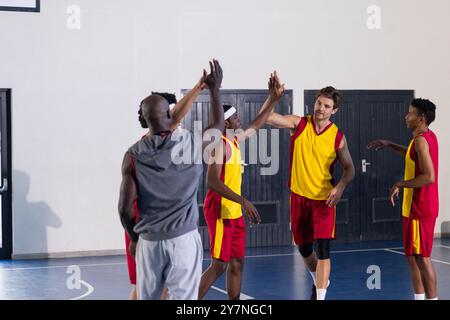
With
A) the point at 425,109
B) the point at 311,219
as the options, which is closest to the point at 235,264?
the point at 311,219

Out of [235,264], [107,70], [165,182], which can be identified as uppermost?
[107,70]

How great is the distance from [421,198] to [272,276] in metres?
2.82

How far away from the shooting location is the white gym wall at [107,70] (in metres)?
10.2

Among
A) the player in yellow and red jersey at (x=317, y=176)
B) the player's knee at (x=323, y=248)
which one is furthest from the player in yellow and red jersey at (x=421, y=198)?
the player's knee at (x=323, y=248)

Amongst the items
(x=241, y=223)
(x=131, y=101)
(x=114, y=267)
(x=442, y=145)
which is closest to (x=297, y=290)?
(x=241, y=223)

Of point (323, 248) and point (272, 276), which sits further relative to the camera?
point (272, 276)

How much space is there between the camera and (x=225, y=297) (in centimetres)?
727

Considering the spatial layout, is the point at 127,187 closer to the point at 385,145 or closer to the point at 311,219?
the point at 311,219

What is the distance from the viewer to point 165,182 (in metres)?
4.04

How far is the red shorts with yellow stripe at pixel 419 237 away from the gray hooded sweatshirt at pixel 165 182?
2.57 meters

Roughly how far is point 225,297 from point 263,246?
12.8 feet

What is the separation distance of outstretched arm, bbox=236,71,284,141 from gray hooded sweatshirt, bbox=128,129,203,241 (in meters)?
1.82

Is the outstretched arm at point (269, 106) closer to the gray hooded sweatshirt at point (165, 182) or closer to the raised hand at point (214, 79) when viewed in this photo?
the raised hand at point (214, 79)
